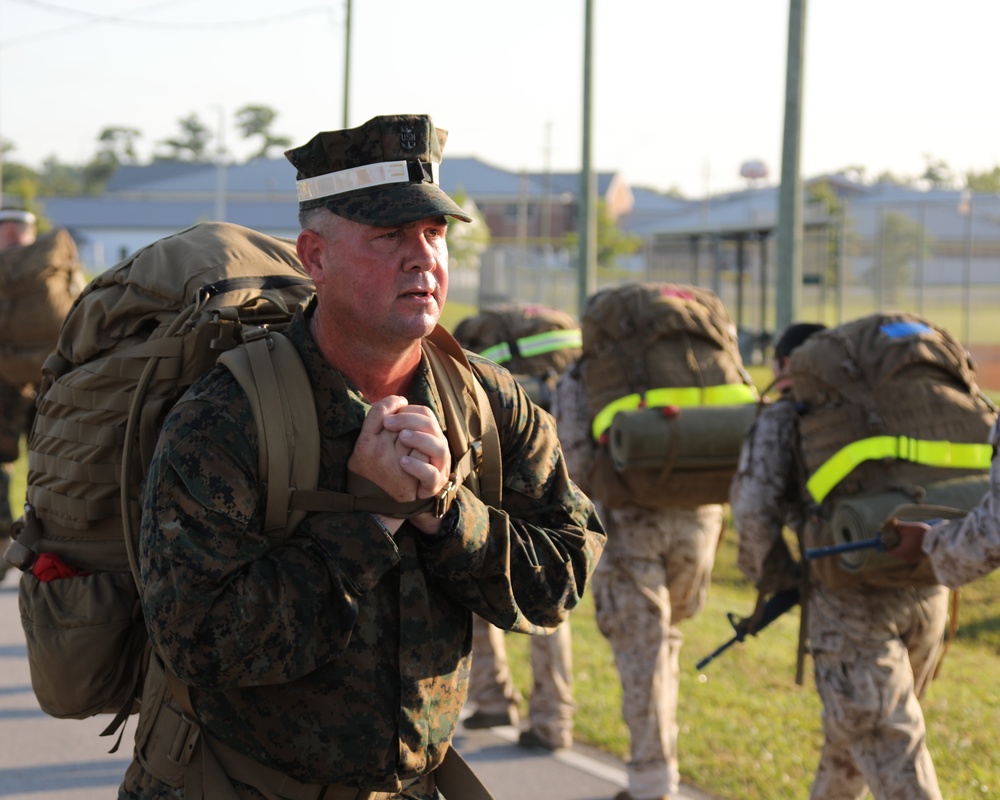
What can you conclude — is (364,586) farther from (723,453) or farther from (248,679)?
(723,453)

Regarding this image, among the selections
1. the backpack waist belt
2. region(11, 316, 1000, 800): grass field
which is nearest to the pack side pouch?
the backpack waist belt

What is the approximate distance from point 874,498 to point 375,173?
2450mm

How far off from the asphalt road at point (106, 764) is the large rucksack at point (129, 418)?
2.71 m

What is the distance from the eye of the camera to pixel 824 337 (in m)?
4.84

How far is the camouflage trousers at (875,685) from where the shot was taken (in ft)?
15.1

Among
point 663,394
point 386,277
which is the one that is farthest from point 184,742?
point 663,394

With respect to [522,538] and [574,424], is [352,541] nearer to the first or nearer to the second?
[522,538]

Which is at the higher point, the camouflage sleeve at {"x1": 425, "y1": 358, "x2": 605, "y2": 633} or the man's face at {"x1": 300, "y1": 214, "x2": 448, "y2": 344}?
the man's face at {"x1": 300, "y1": 214, "x2": 448, "y2": 344}

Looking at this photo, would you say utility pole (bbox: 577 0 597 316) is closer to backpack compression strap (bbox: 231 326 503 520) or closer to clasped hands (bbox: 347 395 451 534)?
backpack compression strap (bbox: 231 326 503 520)

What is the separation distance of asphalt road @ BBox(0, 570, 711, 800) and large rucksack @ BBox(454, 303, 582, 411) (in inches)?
69.9

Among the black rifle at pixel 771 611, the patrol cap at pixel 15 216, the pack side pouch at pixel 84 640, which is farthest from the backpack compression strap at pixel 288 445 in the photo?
the patrol cap at pixel 15 216

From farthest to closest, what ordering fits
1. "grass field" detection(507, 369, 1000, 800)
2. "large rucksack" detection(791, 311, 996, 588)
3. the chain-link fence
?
1. the chain-link fence
2. "grass field" detection(507, 369, 1000, 800)
3. "large rucksack" detection(791, 311, 996, 588)

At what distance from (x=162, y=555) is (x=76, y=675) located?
2.31 ft

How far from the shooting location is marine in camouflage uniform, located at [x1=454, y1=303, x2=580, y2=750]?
20.9ft
